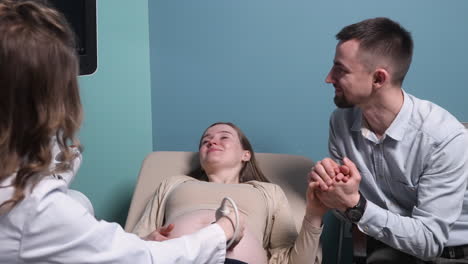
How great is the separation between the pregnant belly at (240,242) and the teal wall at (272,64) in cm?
83

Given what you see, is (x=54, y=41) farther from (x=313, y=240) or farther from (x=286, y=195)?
(x=286, y=195)

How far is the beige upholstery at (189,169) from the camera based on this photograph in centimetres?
192

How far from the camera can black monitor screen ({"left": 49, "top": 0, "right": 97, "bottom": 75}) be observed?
140 centimetres

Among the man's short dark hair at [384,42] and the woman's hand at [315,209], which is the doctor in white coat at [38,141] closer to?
the woman's hand at [315,209]

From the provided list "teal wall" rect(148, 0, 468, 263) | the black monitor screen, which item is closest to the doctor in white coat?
the black monitor screen

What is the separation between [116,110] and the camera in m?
2.30

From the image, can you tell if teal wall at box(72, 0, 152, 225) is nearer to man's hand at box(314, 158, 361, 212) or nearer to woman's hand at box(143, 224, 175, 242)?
woman's hand at box(143, 224, 175, 242)

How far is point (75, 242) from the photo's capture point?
0.88 meters

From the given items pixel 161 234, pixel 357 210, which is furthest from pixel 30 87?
pixel 357 210

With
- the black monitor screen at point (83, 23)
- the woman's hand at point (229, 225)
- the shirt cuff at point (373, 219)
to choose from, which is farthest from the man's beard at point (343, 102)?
the black monitor screen at point (83, 23)

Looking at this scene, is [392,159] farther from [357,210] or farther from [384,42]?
[384,42]

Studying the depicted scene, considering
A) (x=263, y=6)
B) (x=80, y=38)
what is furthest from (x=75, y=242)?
(x=263, y=6)

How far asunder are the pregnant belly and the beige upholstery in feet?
0.99

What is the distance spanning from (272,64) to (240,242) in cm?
105
